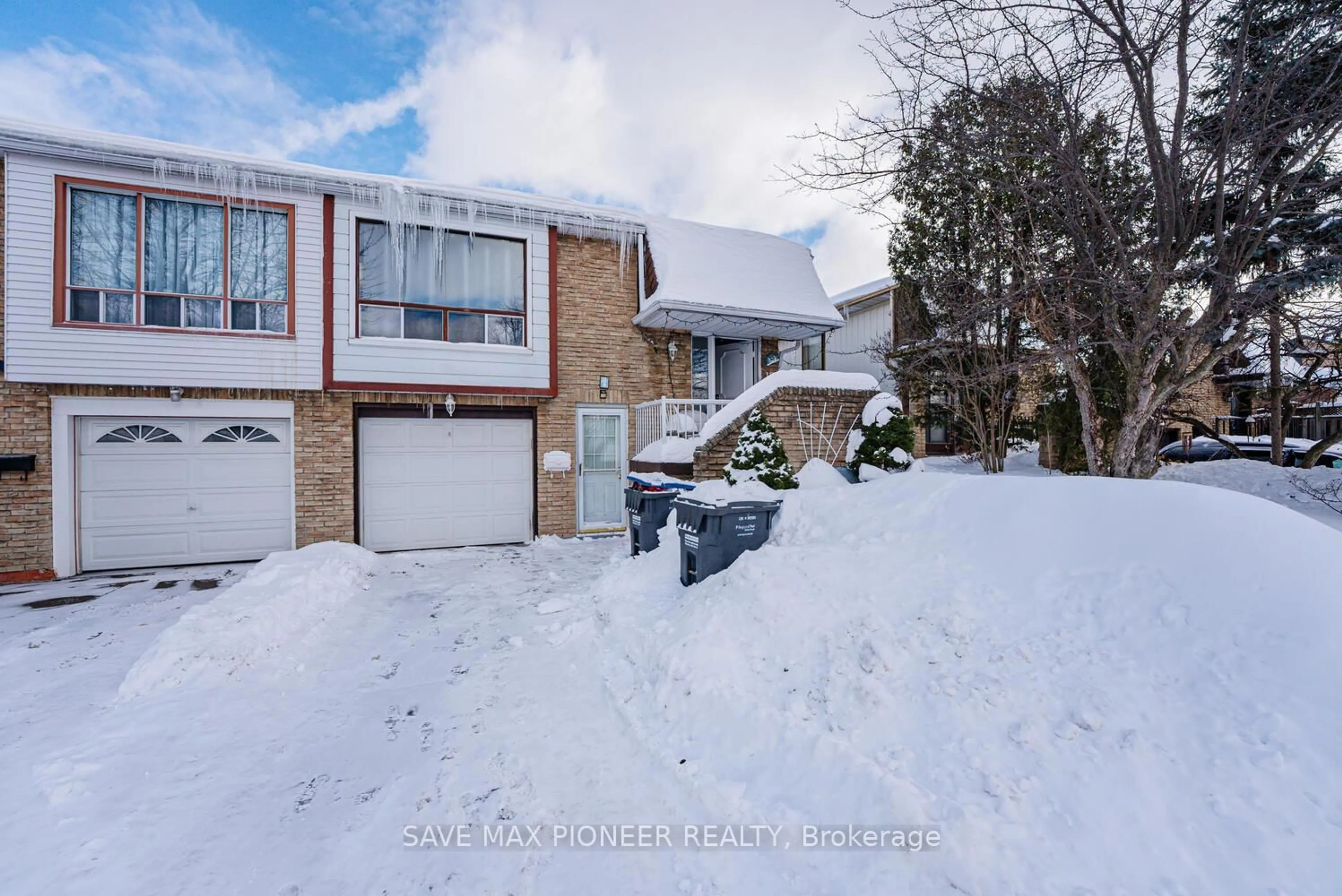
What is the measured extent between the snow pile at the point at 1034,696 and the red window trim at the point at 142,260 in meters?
7.70

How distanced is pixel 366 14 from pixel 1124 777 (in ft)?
44.2

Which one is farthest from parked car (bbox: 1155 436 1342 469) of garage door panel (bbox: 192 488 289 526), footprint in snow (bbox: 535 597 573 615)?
garage door panel (bbox: 192 488 289 526)

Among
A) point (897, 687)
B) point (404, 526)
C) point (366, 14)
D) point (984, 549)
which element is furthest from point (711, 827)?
point (366, 14)

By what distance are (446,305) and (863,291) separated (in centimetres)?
1186

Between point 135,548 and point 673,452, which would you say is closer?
point 135,548

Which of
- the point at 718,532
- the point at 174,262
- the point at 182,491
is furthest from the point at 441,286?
the point at 718,532

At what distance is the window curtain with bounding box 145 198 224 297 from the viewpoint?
7820 millimetres

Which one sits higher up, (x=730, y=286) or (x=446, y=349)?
(x=730, y=286)

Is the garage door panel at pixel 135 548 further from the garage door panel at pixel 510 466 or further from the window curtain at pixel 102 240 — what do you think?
the garage door panel at pixel 510 466

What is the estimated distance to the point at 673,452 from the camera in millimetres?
8977

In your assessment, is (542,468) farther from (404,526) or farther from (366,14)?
(366,14)

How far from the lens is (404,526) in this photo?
902cm

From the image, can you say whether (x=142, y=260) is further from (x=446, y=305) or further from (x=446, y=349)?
(x=446, y=349)

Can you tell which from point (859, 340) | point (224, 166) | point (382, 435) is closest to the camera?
point (224, 166)
